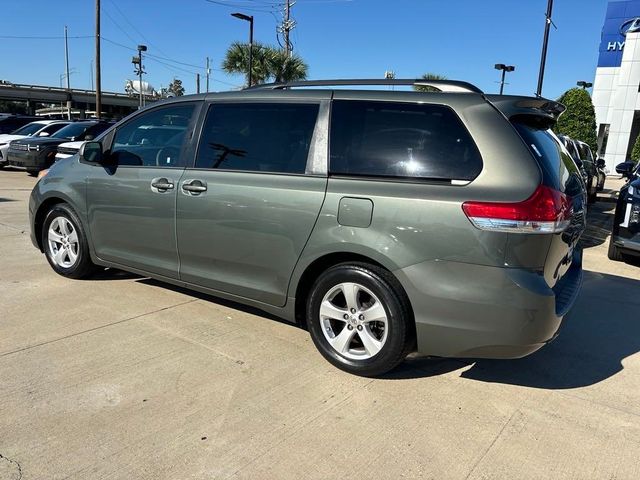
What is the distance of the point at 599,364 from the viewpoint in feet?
12.5

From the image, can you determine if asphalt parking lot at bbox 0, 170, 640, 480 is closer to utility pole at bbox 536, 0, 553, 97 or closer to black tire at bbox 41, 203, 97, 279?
black tire at bbox 41, 203, 97, 279

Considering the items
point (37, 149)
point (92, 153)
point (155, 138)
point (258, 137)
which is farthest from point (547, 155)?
point (37, 149)

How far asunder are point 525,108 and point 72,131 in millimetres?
14869

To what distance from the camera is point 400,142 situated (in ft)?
10.6

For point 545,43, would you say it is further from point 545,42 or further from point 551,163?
point 551,163

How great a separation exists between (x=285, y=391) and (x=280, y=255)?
2.98ft

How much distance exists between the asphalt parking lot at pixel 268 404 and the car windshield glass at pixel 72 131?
468 inches

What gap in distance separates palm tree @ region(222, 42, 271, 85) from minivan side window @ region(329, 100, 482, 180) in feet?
94.5

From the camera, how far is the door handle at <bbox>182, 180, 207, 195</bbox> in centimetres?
395

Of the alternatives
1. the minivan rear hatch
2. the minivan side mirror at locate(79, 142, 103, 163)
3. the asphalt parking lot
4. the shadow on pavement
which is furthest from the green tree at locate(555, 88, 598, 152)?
the minivan side mirror at locate(79, 142, 103, 163)

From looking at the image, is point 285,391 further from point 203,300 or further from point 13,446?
point 203,300

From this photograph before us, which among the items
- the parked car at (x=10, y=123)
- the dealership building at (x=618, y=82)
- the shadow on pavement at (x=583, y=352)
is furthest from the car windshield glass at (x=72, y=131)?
the dealership building at (x=618, y=82)

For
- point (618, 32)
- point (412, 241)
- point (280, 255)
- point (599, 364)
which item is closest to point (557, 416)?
point (599, 364)

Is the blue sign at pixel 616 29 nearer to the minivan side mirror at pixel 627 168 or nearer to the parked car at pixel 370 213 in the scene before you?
the minivan side mirror at pixel 627 168
